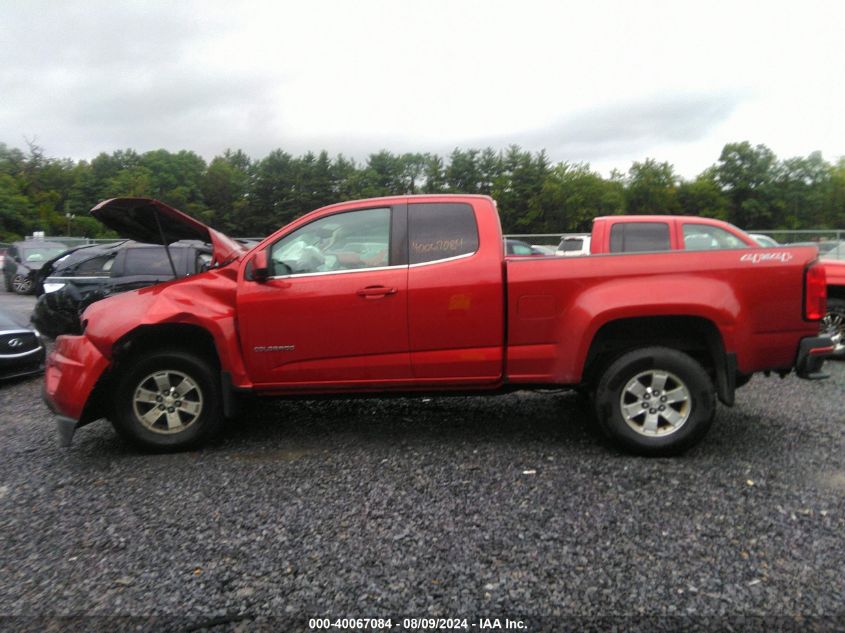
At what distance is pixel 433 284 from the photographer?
14.2 ft

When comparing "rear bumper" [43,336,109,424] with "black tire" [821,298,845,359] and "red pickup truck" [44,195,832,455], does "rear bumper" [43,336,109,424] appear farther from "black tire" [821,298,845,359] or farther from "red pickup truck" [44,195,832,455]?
"black tire" [821,298,845,359]

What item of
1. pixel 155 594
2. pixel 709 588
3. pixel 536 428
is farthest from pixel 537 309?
pixel 155 594

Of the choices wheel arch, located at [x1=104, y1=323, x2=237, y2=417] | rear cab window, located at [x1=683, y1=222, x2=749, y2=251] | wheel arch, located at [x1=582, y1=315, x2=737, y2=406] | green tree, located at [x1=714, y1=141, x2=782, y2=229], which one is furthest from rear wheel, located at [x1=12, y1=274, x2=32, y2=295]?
green tree, located at [x1=714, y1=141, x2=782, y2=229]

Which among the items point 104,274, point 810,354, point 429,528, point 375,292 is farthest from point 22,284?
point 810,354

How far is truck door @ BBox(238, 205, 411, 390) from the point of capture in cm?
436

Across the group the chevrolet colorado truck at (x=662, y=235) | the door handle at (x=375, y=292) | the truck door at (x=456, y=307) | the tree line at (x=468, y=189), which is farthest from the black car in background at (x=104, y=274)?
the tree line at (x=468, y=189)

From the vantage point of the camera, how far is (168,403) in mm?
4547

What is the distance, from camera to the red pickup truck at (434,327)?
412 centimetres

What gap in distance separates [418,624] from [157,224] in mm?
3915

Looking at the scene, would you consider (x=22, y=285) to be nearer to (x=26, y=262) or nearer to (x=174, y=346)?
(x=26, y=262)

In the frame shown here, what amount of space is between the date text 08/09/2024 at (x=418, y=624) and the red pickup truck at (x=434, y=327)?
2.04 meters

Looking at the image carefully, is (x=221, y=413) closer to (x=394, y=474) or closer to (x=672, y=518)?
(x=394, y=474)

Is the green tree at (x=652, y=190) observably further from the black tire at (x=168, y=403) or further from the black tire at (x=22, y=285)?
the black tire at (x=168, y=403)

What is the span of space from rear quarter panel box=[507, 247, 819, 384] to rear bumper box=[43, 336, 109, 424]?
2969 millimetres
